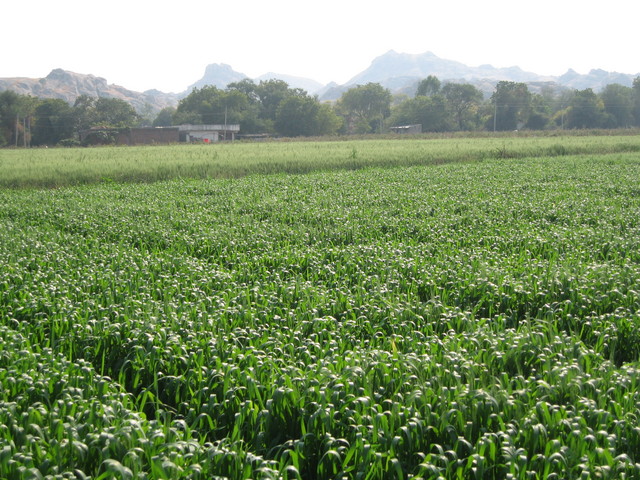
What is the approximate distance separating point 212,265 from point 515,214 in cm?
758

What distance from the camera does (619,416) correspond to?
366cm

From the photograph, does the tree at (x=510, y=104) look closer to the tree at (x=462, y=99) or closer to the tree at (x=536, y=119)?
the tree at (x=536, y=119)

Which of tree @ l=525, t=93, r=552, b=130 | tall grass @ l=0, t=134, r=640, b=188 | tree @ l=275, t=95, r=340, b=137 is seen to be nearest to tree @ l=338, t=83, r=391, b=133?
tree @ l=275, t=95, r=340, b=137

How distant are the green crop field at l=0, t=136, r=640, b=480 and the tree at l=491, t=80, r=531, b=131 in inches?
3894

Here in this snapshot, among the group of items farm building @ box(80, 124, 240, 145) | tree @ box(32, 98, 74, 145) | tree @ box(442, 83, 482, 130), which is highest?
tree @ box(442, 83, 482, 130)

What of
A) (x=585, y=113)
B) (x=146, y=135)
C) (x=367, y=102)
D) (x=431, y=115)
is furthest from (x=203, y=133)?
(x=585, y=113)

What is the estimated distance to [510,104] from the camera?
104 m

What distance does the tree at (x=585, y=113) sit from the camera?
328 ft

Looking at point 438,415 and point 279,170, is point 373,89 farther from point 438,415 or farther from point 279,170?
point 438,415

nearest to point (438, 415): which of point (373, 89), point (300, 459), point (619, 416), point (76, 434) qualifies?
point (300, 459)

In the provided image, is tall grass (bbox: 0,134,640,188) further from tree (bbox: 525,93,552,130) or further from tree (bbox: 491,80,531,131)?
tree (bbox: 491,80,531,131)

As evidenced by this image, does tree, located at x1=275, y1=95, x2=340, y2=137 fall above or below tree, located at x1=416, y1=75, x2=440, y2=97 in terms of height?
below

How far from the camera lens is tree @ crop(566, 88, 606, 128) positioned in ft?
328

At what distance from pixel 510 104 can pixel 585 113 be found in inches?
519
